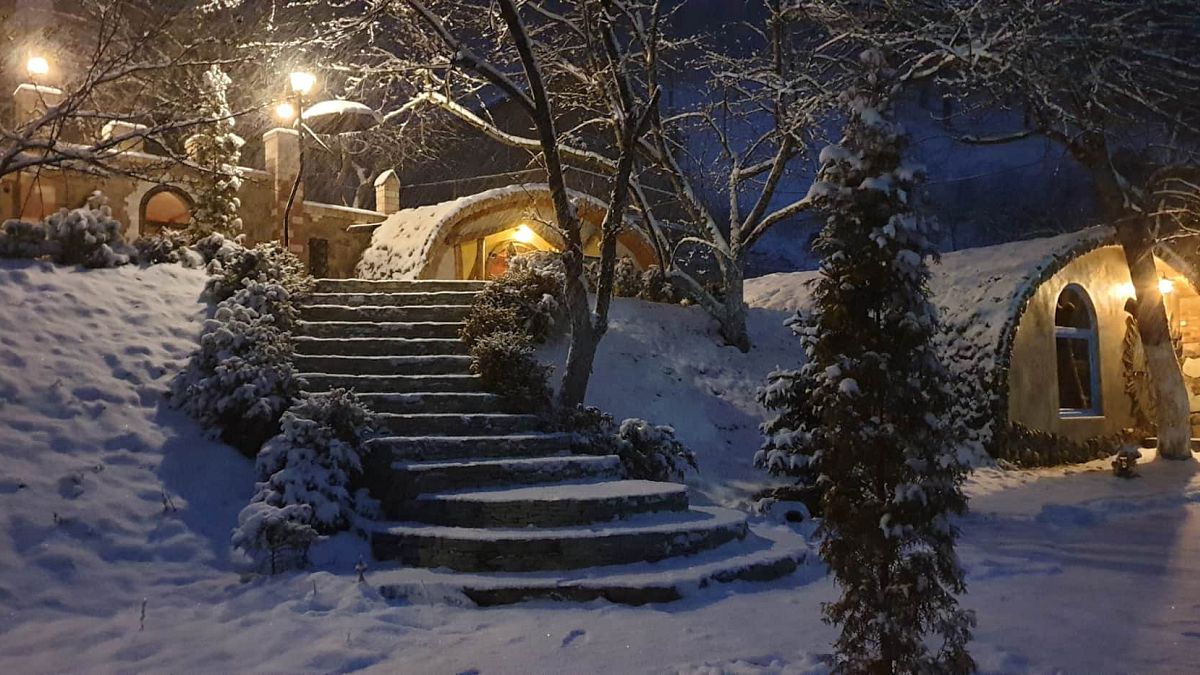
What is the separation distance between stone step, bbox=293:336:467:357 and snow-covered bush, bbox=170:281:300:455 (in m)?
0.59

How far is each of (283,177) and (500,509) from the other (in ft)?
40.0

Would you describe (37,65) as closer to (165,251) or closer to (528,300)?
(165,251)

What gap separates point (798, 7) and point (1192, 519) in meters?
7.73

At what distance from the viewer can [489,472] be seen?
7.05 metres

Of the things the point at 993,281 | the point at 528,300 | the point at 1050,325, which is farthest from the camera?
the point at 1050,325

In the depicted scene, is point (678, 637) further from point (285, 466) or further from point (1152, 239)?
point (1152, 239)

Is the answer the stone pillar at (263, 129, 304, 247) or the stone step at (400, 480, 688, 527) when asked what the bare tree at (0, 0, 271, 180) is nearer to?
the stone pillar at (263, 129, 304, 247)

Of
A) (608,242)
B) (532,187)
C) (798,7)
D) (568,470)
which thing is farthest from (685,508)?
(532,187)

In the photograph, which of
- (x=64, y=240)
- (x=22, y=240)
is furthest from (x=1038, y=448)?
(x=22, y=240)

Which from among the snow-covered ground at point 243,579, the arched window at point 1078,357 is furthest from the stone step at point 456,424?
the arched window at point 1078,357

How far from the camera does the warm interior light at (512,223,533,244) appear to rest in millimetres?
17511

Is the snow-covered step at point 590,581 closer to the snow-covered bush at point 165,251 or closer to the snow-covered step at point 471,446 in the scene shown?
the snow-covered step at point 471,446

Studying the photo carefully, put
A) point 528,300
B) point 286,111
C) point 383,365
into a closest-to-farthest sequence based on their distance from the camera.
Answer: point 383,365, point 528,300, point 286,111

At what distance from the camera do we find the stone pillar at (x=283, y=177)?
16.2m
